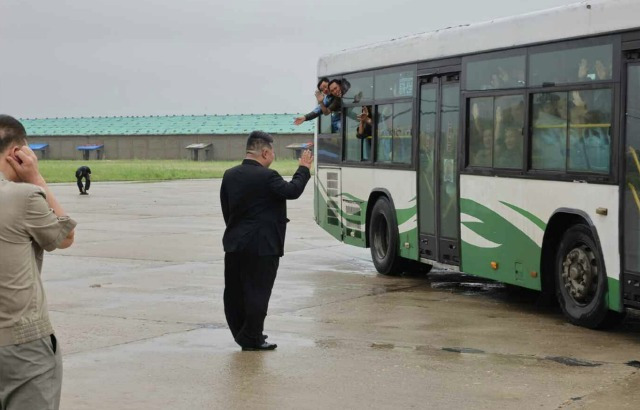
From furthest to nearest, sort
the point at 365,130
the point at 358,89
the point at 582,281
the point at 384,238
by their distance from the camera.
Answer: the point at 358,89, the point at 365,130, the point at 384,238, the point at 582,281

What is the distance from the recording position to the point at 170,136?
128000 millimetres

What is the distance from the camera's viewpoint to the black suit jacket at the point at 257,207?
35.1ft

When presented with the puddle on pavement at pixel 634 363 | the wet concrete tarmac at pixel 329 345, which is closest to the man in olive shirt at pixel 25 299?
the wet concrete tarmac at pixel 329 345

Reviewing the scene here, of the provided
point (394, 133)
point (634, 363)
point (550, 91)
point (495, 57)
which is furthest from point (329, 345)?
point (394, 133)

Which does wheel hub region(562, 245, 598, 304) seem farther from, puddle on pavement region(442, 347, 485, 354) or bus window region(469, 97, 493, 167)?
bus window region(469, 97, 493, 167)

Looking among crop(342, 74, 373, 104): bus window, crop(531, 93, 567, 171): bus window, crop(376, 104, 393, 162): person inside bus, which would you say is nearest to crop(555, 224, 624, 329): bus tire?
crop(531, 93, 567, 171): bus window

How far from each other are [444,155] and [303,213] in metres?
17.0

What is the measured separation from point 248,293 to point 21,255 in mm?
5371

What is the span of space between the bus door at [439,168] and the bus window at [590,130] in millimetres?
2777

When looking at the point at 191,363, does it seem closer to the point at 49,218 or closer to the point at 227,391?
the point at 227,391

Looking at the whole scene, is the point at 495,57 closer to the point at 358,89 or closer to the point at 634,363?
the point at 358,89

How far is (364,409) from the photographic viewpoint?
8.33 meters

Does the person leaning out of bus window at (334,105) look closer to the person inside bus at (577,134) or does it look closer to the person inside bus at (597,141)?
the person inside bus at (577,134)

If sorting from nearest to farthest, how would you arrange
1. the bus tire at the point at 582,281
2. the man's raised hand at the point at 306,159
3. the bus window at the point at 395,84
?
1. the man's raised hand at the point at 306,159
2. the bus tire at the point at 582,281
3. the bus window at the point at 395,84
